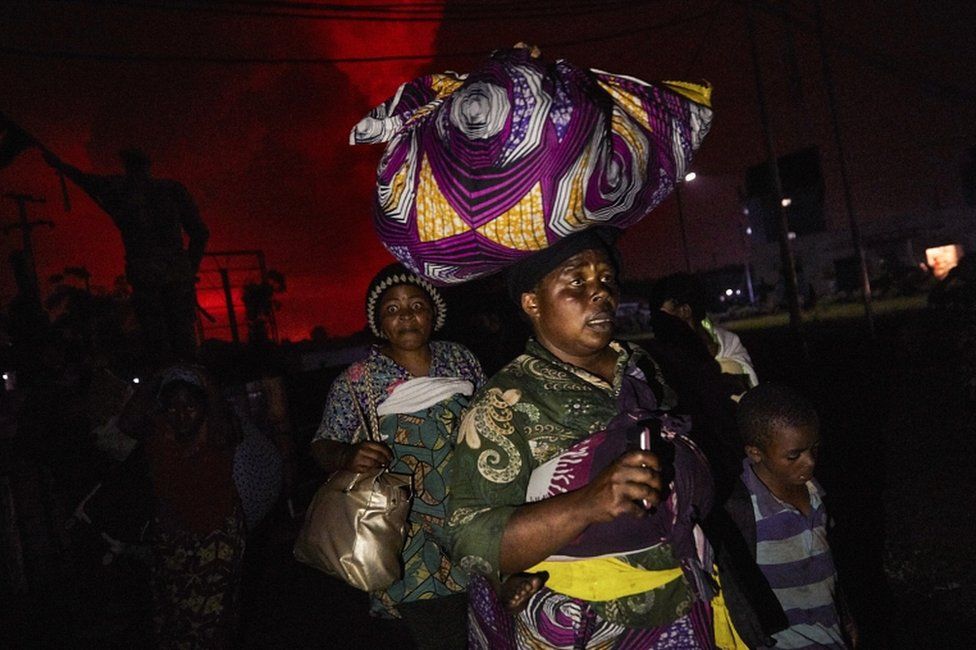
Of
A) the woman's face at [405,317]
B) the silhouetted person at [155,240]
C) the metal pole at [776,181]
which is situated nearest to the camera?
the woman's face at [405,317]

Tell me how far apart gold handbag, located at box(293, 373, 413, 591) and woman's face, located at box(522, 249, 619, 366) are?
140cm

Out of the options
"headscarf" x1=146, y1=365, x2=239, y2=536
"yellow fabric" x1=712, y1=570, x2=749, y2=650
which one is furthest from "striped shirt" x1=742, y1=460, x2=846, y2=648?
"headscarf" x1=146, y1=365, x2=239, y2=536

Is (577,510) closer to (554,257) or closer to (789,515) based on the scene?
(554,257)

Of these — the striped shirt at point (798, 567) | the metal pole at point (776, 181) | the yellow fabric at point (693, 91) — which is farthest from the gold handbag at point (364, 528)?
the metal pole at point (776, 181)

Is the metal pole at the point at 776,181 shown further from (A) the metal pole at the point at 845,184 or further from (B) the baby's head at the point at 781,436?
(B) the baby's head at the point at 781,436

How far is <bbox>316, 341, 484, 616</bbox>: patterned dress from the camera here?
10.6 ft

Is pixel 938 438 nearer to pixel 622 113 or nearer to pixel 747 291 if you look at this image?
pixel 622 113

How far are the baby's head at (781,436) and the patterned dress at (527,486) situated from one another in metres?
1.15

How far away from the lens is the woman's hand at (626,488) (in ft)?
4.92

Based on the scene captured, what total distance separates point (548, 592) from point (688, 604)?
1.31ft

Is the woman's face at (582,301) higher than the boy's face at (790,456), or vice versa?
the woman's face at (582,301)

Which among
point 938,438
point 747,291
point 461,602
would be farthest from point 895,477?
point 747,291

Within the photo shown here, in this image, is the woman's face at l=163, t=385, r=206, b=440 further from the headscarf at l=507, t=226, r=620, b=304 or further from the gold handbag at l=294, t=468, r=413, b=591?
the headscarf at l=507, t=226, r=620, b=304

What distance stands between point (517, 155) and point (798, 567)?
211 centimetres
